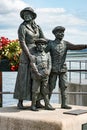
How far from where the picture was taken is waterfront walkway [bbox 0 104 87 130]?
21.7ft

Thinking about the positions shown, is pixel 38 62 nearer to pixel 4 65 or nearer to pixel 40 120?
pixel 40 120

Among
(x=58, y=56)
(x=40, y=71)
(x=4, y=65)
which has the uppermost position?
(x=58, y=56)

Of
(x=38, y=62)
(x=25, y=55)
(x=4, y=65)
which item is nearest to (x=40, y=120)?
(x=38, y=62)

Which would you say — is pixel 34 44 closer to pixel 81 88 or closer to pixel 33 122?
pixel 33 122

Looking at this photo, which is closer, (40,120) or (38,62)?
(40,120)

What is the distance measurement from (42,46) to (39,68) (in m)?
0.37

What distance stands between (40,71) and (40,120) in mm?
928

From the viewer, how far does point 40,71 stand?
728cm

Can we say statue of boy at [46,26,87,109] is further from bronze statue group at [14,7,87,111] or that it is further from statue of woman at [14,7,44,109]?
statue of woman at [14,7,44,109]

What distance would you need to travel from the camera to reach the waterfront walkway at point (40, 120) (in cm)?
660

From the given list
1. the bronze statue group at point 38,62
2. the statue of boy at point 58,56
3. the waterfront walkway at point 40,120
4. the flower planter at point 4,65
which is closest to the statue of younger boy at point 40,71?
the bronze statue group at point 38,62

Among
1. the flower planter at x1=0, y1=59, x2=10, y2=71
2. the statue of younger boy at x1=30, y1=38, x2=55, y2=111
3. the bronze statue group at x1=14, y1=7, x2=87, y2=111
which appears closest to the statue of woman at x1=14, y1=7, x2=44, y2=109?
the bronze statue group at x1=14, y1=7, x2=87, y2=111

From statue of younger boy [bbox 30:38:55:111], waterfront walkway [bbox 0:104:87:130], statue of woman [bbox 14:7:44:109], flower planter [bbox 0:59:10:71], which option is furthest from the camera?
flower planter [bbox 0:59:10:71]

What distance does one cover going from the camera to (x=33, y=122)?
676cm
